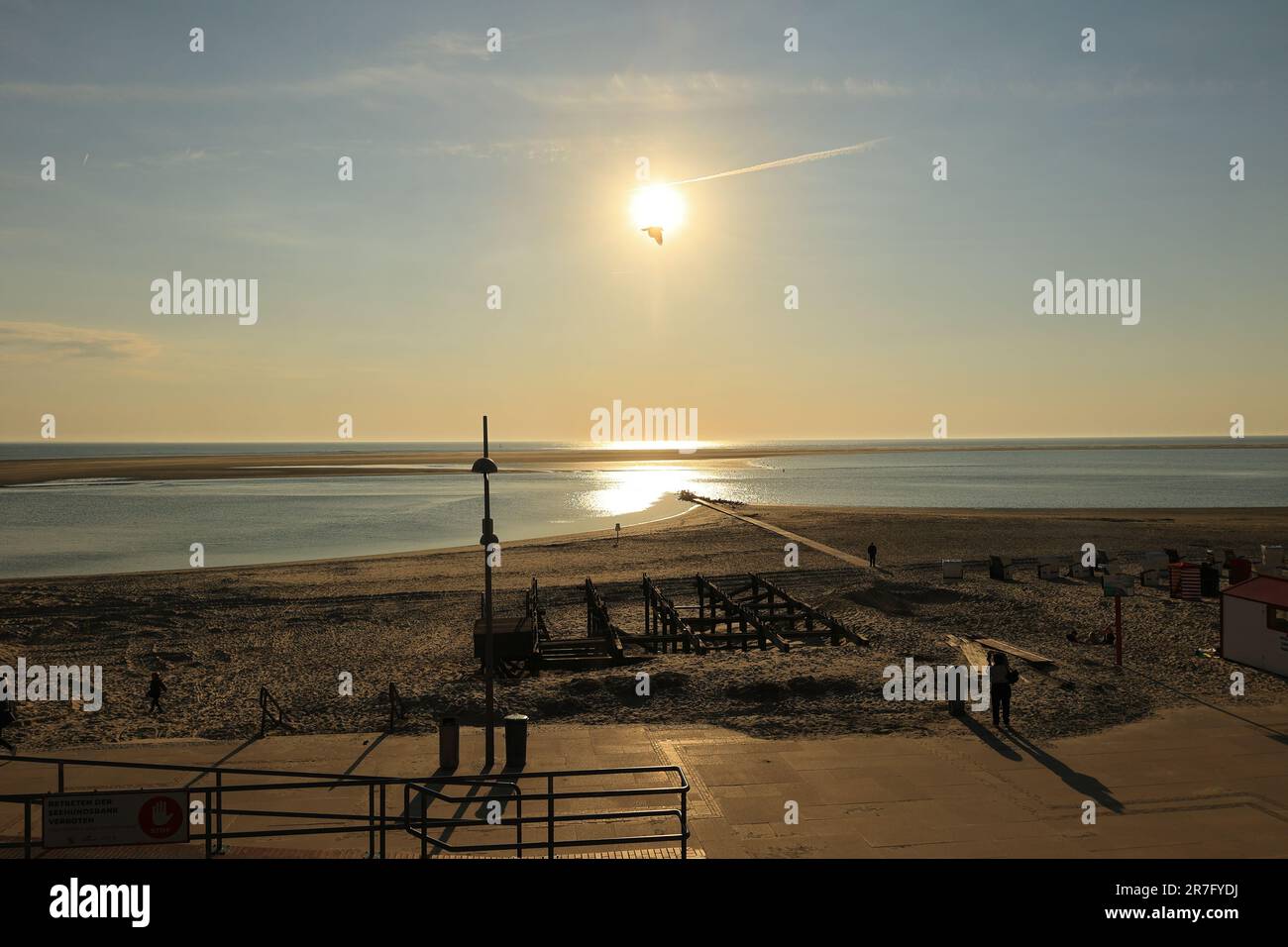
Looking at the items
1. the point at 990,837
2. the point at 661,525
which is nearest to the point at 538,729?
the point at 990,837

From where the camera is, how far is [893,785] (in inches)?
485

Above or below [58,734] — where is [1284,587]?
above

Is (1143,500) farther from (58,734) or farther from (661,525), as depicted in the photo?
(58,734)

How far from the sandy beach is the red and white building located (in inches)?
19.0

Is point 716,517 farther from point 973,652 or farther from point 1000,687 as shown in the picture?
point 1000,687

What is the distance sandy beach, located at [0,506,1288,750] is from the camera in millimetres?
17203

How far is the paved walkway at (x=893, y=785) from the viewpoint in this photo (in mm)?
10242

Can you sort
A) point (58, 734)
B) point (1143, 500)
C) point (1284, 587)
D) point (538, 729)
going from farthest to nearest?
point (1143, 500), point (1284, 587), point (58, 734), point (538, 729)

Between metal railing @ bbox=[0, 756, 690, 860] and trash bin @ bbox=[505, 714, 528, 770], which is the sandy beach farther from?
metal railing @ bbox=[0, 756, 690, 860]

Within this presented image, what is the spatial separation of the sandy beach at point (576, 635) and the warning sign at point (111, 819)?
881cm

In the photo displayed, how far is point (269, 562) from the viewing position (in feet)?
160
